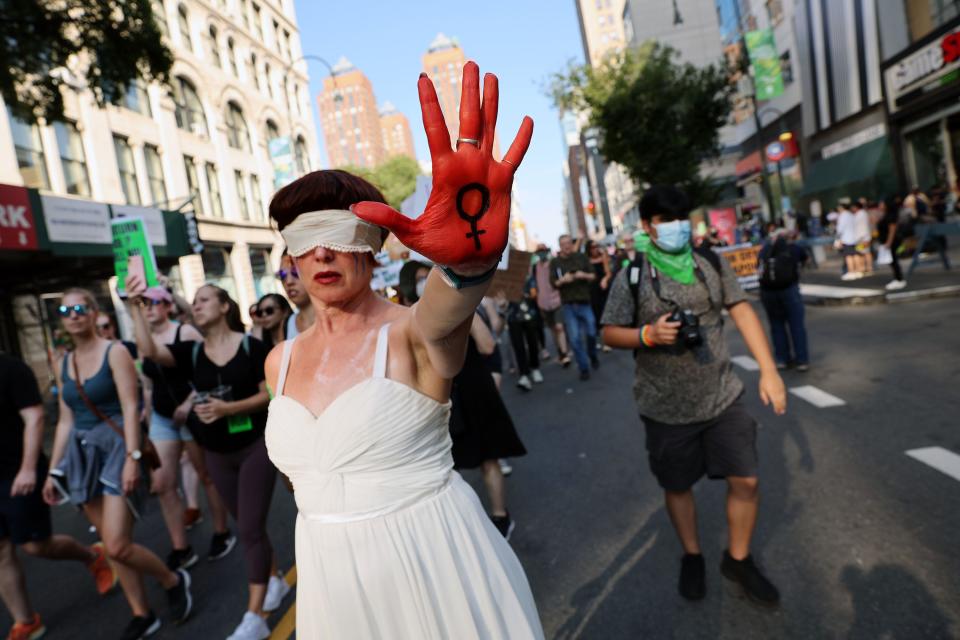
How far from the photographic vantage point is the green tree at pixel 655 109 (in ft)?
83.6

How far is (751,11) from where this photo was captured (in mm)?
31844

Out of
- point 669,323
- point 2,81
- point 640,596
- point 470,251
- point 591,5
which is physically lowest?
point 640,596

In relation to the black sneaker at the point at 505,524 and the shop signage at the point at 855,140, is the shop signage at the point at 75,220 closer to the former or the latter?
the black sneaker at the point at 505,524

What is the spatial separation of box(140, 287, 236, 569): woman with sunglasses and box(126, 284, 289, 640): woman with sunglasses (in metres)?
0.49

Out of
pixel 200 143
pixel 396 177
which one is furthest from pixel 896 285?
pixel 396 177

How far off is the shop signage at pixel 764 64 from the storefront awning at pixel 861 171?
11.9 ft

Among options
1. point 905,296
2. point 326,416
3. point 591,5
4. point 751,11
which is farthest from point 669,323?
point 591,5

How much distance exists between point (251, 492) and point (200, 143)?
83.7ft

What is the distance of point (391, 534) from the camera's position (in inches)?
60.6

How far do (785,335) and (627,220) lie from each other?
220 feet

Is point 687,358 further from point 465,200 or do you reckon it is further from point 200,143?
point 200,143

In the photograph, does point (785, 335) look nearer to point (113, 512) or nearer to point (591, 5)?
point (113, 512)

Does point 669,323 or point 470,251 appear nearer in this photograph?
point 470,251

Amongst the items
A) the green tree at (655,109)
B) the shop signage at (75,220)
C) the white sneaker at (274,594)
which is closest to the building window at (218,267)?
the shop signage at (75,220)
